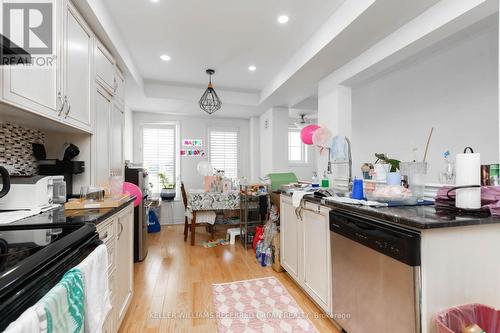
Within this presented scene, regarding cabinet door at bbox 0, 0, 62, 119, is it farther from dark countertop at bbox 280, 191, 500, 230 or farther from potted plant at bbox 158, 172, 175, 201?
potted plant at bbox 158, 172, 175, 201

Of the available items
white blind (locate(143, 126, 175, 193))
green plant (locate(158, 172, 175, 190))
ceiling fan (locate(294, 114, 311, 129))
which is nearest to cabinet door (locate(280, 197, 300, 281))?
green plant (locate(158, 172, 175, 190))

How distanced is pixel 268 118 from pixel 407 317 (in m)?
3.93

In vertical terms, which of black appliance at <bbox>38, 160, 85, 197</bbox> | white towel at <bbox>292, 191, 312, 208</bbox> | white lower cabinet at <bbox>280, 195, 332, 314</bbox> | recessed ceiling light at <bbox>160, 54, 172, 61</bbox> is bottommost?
white lower cabinet at <bbox>280, 195, 332, 314</bbox>

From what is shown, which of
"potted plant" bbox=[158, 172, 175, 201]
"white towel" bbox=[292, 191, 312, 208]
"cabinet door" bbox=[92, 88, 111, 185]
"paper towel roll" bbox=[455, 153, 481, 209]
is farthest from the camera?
"potted plant" bbox=[158, 172, 175, 201]

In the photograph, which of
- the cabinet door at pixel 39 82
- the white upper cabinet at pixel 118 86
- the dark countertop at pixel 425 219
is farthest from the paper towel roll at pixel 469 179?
the white upper cabinet at pixel 118 86

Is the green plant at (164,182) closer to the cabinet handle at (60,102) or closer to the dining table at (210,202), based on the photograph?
the dining table at (210,202)

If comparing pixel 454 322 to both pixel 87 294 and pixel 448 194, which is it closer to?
pixel 448 194

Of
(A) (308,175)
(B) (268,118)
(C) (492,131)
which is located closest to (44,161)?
(B) (268,118)

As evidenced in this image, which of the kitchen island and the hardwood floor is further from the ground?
the kitchen island

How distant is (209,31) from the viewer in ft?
7.92

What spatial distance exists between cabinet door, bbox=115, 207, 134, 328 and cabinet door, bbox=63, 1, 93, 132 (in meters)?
0.77

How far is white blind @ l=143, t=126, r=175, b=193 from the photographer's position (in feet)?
15.8

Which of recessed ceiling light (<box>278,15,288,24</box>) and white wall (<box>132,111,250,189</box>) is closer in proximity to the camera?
recessed ceiling light (<box>278,15,288,24</box>)

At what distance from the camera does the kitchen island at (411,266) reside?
3.57ft
